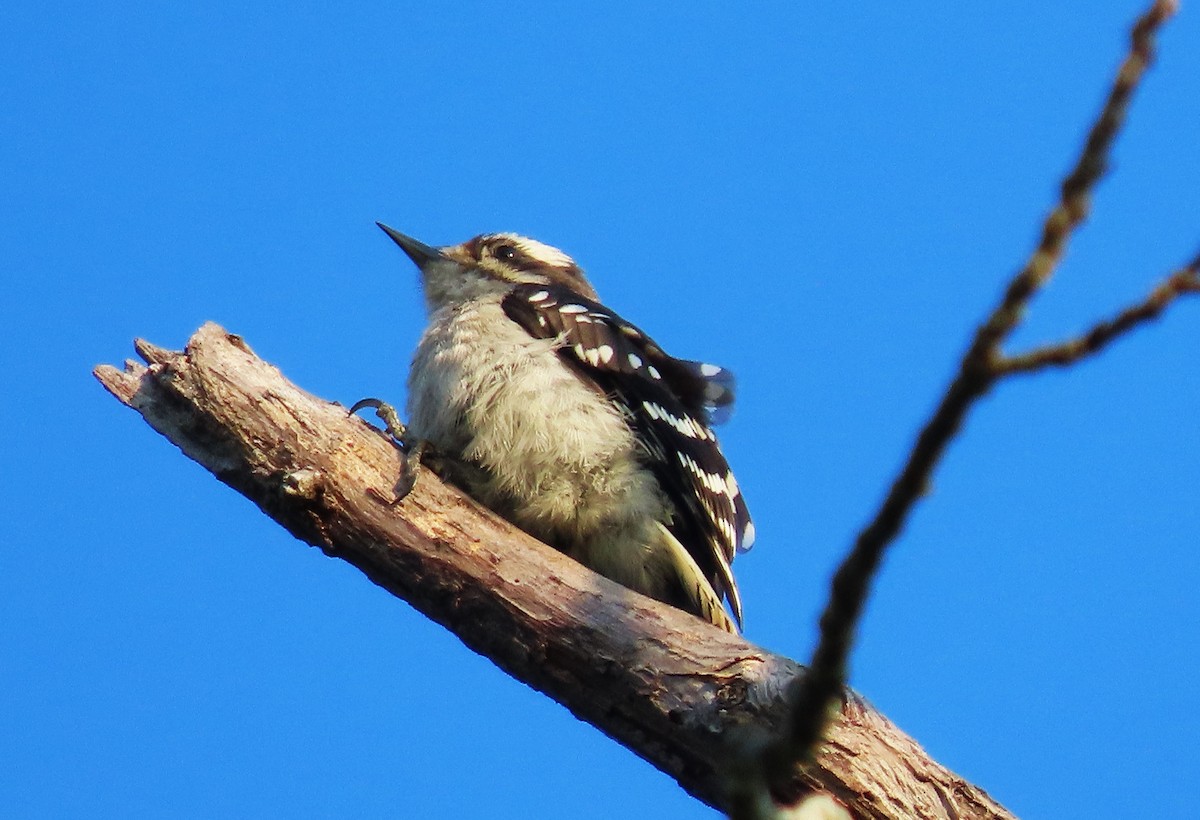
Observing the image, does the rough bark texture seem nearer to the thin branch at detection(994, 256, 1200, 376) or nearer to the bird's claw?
the bird's claw

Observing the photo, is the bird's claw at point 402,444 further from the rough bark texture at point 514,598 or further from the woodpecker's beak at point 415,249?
the woodpecker's beak at point 415,249

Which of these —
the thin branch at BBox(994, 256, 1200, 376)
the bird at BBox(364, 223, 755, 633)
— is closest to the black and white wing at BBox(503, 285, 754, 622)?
the bird at BBox(364, 223, 755, 633)

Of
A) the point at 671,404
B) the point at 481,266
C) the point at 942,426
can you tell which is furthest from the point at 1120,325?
the point at 481,266

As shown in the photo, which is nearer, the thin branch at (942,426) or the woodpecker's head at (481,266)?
the thin branch at (942,426)

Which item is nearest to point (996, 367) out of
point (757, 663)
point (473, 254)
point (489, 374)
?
point (757, 663)

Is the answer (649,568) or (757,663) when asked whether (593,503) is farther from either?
(757,663)

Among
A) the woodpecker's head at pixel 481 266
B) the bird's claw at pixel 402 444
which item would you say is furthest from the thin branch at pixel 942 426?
the woodpecker's head at pixel 481 266
